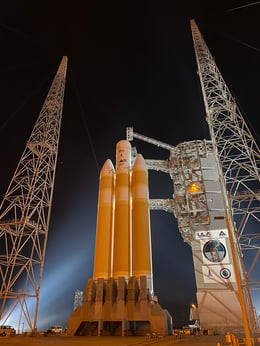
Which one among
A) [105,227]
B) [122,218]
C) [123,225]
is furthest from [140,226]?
[105,227]

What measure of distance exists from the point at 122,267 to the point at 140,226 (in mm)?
4332

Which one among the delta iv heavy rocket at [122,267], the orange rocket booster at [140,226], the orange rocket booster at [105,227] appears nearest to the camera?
the delta iv heavy rocket at [122,267]

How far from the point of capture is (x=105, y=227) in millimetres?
28297

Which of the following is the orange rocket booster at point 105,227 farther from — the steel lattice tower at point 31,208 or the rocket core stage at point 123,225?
the steel lattice tower at point 31,208

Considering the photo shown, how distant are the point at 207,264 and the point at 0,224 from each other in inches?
977

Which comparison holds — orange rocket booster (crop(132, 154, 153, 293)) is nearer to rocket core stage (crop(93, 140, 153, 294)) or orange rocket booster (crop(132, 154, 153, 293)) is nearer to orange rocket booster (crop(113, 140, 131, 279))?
rocket core stage (crop(93, 140, 153, 294))

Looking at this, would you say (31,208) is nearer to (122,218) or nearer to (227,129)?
(122,218)

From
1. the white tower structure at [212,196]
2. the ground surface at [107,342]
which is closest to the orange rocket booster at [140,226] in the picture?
the white tower structure at [212,196]

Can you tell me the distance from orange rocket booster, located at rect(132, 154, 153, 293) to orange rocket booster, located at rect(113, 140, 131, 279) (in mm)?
627

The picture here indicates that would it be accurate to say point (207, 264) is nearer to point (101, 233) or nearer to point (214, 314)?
point (214, 314)

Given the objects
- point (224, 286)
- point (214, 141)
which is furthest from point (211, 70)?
point (224, 286)

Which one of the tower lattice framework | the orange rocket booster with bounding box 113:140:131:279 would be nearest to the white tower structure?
the tower lattice framework

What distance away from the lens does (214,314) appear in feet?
98.9

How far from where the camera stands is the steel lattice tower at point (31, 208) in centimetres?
2950
